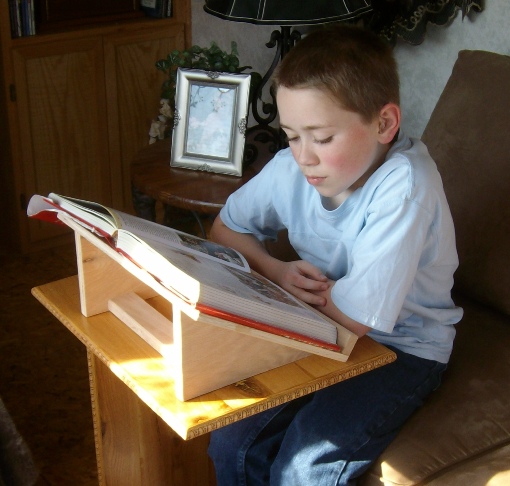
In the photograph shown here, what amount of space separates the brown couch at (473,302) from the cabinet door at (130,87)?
1338mm

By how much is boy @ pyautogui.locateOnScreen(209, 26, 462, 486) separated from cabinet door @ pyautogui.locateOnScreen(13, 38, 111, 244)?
1.43 metres

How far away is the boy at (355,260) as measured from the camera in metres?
1.21

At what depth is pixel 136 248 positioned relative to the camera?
3.61 ft

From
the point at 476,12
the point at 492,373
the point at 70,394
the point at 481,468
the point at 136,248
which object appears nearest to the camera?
the point at 136,248

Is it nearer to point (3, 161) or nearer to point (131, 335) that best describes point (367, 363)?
point (131, 335)

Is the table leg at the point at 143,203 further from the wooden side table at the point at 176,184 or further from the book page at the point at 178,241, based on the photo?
the book page at the point at 178,241

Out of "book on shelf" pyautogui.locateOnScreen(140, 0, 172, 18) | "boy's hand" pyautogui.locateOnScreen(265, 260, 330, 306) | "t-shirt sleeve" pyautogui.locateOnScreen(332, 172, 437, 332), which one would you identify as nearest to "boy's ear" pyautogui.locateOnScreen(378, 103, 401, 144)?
"t-shirt sleeve" pyautogui.locateOnScreen(332, 172, 437, 332)

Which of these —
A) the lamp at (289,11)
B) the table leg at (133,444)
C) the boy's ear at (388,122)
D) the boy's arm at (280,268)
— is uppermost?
the lamp at (289,11)

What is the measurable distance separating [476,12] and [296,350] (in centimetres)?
112

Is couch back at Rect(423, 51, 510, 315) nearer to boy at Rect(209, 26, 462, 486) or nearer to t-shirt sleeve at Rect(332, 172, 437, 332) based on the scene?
boy at Rect(209, 26, 462, 486)

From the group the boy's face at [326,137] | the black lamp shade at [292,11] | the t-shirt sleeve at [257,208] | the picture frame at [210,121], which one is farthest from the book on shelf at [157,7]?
the boy's face at [326,137]

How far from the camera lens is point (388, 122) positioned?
1279 millimetres

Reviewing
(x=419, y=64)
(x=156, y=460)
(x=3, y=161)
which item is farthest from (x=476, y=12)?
(x=3, y=161)

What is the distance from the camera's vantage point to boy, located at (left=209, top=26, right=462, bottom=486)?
1212 millimetres
